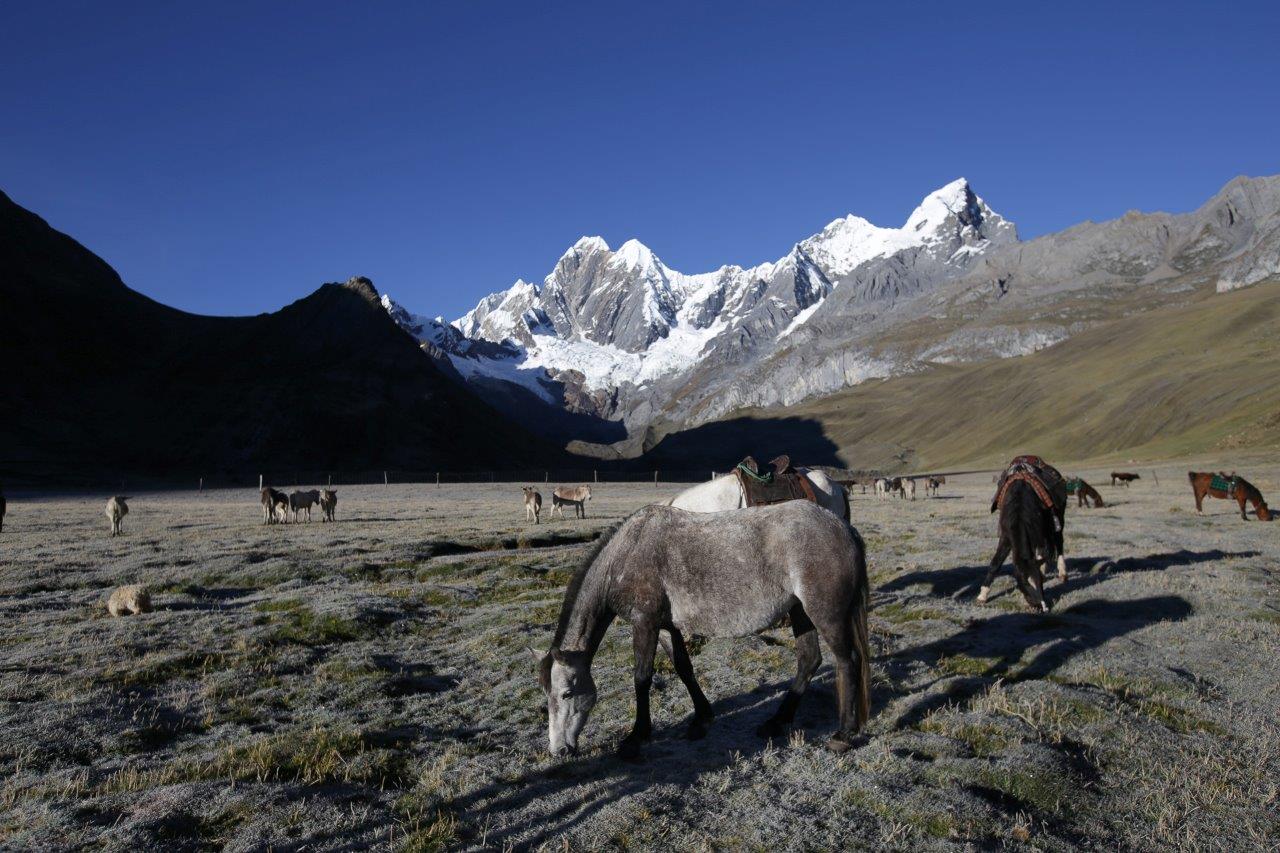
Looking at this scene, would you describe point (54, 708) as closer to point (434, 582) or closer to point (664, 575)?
point (664, 575)

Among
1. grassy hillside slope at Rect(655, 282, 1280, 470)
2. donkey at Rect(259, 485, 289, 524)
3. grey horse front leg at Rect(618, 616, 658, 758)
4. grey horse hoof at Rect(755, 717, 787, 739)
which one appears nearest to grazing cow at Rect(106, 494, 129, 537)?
donkey at Rect(259, 485, 289, 524)

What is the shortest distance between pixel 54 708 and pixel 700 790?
9014mm

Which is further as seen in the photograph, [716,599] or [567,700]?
[716,599]

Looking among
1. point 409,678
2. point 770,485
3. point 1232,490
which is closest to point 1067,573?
point 770,485

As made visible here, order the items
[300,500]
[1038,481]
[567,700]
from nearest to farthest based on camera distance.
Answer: [567,700], [1038,481], [300,500]

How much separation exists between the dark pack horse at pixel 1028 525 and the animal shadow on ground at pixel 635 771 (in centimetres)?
707

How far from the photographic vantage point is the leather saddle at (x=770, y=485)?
14.2m

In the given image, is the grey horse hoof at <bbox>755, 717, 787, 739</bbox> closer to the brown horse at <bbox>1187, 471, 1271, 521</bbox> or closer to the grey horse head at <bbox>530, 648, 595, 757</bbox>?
the grey horse head at <bbox>530, 648, 595, 757</bbox>

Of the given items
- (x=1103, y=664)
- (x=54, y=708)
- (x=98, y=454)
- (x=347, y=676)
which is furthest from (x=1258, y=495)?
(x=98, y=454)

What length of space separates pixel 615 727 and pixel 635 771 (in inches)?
50.6

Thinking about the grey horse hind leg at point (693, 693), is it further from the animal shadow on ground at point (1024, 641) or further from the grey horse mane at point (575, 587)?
the animal shadow on ground at point (1024, 641)

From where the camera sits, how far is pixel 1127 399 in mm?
130000

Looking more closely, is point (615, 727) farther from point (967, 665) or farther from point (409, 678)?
point (967, 665)

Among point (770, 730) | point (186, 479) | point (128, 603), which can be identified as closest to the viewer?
point (770, 730)
